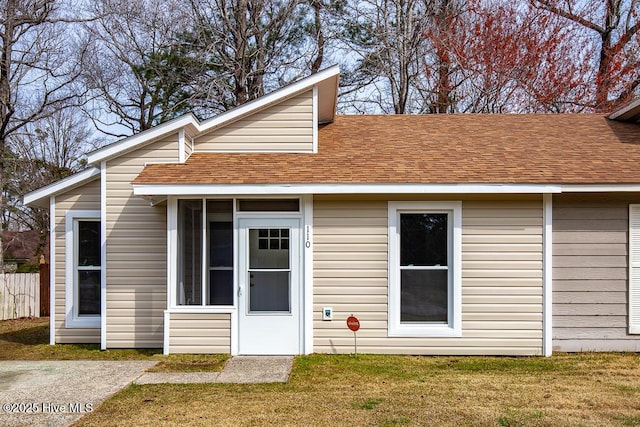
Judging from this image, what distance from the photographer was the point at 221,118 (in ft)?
29.1

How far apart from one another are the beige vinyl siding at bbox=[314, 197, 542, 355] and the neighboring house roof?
2.01 meters

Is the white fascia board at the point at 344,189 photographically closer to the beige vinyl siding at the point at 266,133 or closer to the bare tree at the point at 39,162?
the beige vinyl siding at the point at 266,133

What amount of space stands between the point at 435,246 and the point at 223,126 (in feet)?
12.8

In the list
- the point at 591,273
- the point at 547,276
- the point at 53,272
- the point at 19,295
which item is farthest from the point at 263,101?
the point at 19,295

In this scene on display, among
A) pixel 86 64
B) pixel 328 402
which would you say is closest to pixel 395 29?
pixel 86 64

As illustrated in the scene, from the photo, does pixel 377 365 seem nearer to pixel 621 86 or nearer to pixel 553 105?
pixel 553 105

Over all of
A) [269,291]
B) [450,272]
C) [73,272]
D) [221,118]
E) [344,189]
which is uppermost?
[221,118]

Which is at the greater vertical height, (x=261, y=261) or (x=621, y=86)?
(x=621, y=86)

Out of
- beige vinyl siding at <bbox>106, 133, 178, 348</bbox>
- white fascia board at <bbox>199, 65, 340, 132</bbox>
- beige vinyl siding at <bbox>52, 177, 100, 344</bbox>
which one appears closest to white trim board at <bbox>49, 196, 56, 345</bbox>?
beige vinyl siding at <bbox>52, 177, 100, 344</bbox>

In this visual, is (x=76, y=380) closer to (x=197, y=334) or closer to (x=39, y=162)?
(x=197, y=334)

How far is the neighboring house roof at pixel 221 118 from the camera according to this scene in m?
8.48

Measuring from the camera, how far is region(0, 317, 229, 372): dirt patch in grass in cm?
743

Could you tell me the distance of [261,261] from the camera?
8.18m

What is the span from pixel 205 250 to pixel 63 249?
2.76m
